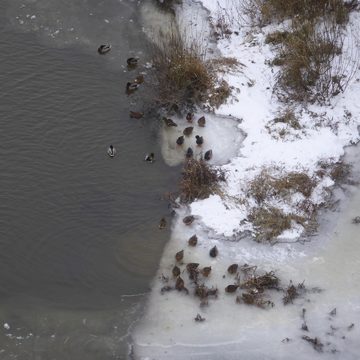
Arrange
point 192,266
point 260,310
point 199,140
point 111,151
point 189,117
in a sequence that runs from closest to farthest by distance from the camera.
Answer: point 260,310, point 192,266, point 111,151, point 199,140, point 189,117

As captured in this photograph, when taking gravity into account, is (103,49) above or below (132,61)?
above

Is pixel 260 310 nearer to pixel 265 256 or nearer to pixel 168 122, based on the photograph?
pixel 265 256

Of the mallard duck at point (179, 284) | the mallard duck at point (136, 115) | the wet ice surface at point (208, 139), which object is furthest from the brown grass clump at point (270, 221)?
the mallard duck at point (136, 115)

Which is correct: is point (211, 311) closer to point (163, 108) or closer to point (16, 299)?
point (16, 299)

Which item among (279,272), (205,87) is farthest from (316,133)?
(279,272)

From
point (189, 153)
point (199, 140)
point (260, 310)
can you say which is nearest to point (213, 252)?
point (260, 310)
